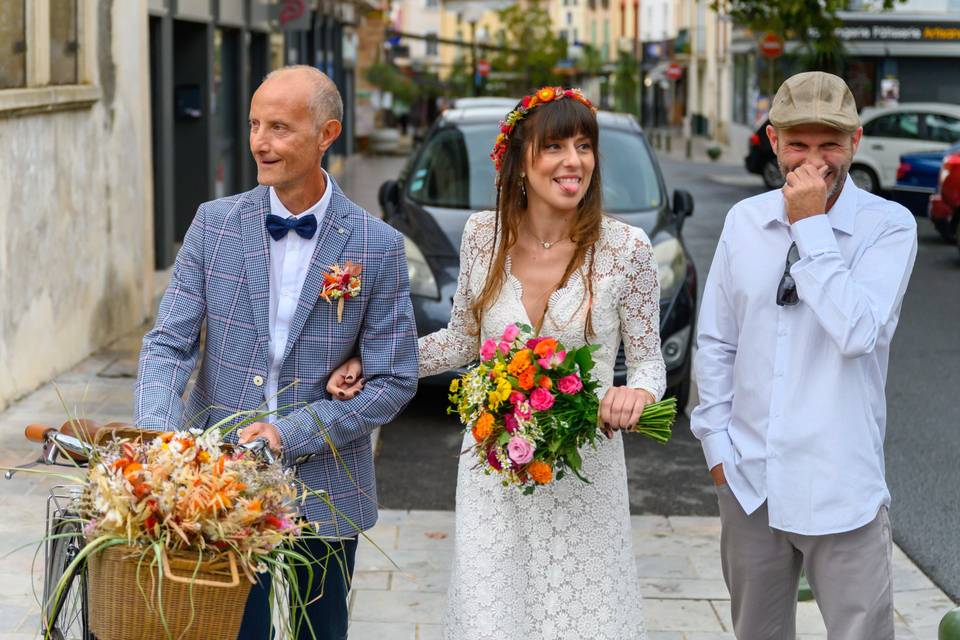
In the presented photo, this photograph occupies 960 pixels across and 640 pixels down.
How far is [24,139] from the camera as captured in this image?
8.95m

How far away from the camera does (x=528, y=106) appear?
3758 mm

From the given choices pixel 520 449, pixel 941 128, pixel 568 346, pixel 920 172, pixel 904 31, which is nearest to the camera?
pixel 520 449

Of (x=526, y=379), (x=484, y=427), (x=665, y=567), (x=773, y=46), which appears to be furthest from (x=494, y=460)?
(x=773, y=46)

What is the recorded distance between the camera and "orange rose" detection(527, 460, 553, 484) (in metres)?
3.40

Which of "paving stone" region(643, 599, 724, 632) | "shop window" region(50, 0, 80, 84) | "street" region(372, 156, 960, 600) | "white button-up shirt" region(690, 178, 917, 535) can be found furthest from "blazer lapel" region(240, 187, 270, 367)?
"shop window" region(50, 0, 80, 84)

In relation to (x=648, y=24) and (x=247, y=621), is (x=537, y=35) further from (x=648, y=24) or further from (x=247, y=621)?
(x=247, y=621)

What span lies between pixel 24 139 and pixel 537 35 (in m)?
64.8

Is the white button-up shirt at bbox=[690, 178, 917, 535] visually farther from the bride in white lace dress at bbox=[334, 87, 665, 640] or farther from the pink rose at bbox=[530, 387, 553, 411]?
the pink rose at bbox=[530, 387, 553, 411]

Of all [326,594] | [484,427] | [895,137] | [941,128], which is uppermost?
[941,128]

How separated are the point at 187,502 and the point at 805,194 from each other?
1672 mm

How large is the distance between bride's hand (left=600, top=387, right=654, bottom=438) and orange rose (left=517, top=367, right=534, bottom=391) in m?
0.20

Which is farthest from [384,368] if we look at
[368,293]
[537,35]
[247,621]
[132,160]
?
[537,35]

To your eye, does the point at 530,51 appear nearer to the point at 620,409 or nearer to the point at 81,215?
the point at 81,215

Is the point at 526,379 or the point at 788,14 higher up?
the point at 788,14
